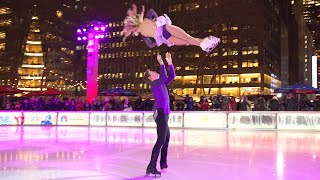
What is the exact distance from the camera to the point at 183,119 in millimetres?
20016

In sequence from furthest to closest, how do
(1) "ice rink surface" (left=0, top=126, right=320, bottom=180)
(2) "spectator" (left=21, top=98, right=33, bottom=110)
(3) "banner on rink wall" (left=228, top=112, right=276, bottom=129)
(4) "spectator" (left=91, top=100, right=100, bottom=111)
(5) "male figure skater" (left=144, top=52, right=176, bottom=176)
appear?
(2) "spectator" (left=21, top=98, right=33, bottom=110) < (4) "spectator" (left=91, top=100, right=100, bottom=111) < (3) "banner on rink wall" (left=228, top=112, right=276, bottom=129) < (1) "ice rink surface" (left=0, top=126, right=320, bottom=180) < (5) "male figure skater" (left=144, top=52, right=176, bottom=176)

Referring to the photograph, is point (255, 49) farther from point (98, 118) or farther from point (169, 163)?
point (169, 163)

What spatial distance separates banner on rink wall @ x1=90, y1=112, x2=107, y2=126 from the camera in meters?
21.9

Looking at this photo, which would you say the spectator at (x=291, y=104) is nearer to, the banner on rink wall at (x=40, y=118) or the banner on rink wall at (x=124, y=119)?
the banner on rink wall at (x=124, y=119)

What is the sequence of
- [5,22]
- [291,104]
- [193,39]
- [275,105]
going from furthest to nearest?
[5,22]
[275,105]
[291,104]
[193,39]

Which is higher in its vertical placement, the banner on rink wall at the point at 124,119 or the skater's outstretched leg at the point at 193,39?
the skater's outstretched leg at the point at 193,39

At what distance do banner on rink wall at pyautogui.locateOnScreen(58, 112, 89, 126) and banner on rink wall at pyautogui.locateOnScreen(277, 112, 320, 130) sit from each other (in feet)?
36.0

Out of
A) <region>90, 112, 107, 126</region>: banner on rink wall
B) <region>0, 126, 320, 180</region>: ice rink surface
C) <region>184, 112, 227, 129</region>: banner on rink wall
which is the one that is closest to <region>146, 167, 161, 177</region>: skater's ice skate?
<region>0, 126, 320, 180</region>: ice rink surface

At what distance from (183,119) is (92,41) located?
913 cm

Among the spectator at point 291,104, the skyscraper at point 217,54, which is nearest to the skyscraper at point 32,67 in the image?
the skyscraper at point 217,54

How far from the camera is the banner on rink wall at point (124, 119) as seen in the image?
21.0 m

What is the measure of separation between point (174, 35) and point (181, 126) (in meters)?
14.1

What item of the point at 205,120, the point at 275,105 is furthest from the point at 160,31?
the point at 275,105

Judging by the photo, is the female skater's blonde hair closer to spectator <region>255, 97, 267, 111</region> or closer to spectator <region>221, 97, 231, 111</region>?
spectator <region>255, 97, 267, 111</region>
